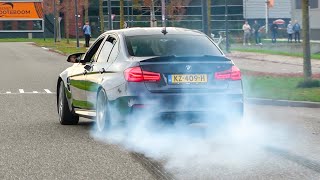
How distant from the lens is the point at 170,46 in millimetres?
10727

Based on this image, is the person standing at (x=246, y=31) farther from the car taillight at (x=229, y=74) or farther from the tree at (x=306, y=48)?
the car taillight at (x=229, y=74)

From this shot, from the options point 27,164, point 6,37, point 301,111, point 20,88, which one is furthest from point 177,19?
point 27,164

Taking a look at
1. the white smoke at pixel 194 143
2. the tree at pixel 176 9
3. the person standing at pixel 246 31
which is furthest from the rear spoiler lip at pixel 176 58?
the tree at pixel 176 9

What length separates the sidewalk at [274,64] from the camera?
2722 centimetres

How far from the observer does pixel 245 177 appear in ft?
24.7

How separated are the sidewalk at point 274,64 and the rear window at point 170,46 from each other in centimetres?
1468

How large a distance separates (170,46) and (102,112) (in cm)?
130

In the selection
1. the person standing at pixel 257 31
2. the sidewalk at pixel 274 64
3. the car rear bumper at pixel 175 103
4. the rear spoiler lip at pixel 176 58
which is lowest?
the car rear bumper at pixel 175 103

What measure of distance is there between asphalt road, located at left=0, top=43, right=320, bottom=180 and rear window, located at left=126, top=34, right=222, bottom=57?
45.4 inches

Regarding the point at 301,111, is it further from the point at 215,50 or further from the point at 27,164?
the point at 27,164

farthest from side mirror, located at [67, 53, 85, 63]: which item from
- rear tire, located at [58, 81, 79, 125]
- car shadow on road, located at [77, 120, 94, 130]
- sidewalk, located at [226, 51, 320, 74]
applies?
sidewalk, located at [226, 51, 320, 74]

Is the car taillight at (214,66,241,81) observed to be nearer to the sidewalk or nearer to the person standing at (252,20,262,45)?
the sidewalk

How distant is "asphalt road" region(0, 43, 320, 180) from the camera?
309 inches

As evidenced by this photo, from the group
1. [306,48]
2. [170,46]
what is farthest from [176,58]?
[306,48]
